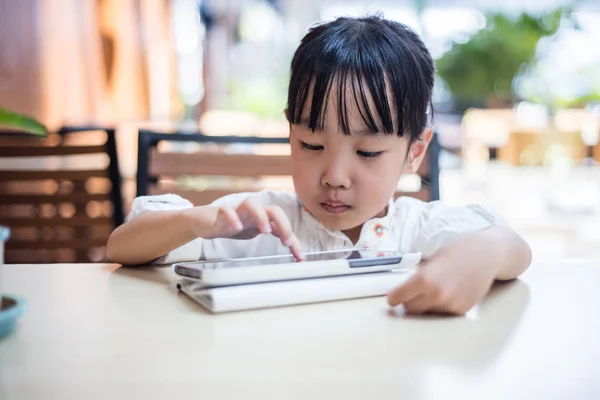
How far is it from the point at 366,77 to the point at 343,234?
0.86ft

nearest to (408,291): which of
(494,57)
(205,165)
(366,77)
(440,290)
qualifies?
(440,290)

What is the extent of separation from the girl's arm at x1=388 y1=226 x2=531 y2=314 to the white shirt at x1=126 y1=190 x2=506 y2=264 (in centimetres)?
16

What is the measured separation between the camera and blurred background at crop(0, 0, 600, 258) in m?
2.73

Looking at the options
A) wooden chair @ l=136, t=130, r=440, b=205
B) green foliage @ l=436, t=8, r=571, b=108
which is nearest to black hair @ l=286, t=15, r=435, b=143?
wooden chair @ l=136, t=130, r=440, b=205

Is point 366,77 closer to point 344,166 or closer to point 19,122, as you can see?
point 344,166

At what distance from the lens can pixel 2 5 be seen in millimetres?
2213

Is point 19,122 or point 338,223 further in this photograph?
point 338,223

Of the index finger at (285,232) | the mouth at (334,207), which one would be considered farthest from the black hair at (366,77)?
the index finger at (285,232)

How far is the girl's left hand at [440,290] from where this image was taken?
0.54m

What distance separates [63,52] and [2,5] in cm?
57

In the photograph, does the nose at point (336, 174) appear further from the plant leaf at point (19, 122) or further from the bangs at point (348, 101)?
the plant leaf at point (19, 122)

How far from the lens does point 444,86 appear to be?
22.0 feet

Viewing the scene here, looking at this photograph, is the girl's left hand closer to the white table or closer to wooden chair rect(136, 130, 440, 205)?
the white table

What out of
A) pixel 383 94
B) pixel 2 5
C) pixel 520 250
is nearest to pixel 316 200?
pixel 383 94
